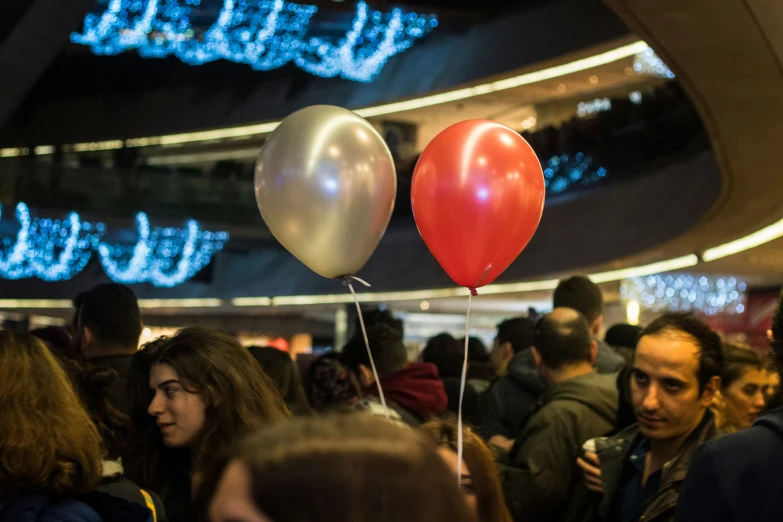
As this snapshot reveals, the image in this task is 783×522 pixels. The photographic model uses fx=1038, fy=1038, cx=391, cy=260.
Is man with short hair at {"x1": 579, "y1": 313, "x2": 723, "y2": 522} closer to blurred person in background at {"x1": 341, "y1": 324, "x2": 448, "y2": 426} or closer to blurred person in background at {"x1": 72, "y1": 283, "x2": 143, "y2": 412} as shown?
blurred person in background at {"x1": 341, "y1": 324, "x2": 448, "y2": 426}

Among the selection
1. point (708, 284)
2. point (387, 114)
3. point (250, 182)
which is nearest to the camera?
point (708, 284)

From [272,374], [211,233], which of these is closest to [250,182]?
[211,233]

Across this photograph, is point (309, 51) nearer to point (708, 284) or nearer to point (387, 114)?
point (387, 114)

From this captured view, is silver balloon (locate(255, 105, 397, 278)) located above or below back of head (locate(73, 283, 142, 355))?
above

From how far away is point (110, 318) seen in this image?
14.0 feet

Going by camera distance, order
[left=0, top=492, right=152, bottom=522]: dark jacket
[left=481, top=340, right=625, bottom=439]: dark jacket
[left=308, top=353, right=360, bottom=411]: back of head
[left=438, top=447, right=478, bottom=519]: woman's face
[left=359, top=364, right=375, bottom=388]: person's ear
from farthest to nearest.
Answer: [left=308, top=353, right=360, bottom=411]: back of head → [left=481, top=340, right=625, bottom=439]: dark jacket → [left=359, top=364, right=375, bottom=388]: person's ear → [left=0, top=492, right=152, bottom=522]: dark jacket → [left=438, top=447, right=478, bottom=519]: woman's face

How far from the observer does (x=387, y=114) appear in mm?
23625

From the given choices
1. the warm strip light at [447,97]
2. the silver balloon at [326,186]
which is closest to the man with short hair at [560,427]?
the silver balloon at [326,186]

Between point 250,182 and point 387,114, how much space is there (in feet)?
14.5

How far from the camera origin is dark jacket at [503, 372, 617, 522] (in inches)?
142

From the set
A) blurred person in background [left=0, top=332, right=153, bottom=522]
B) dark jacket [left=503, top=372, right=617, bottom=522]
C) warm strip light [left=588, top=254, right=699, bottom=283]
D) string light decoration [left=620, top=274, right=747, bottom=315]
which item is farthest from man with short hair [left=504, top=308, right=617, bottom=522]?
string light decoration [left=620, top=274, right=747, bottom=315]

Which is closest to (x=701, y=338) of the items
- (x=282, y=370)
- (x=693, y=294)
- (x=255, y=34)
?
(x=282, y=370)

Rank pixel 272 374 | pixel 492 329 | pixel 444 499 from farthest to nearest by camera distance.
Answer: pixel 492 329, pixel 272 374, pixel 444 499

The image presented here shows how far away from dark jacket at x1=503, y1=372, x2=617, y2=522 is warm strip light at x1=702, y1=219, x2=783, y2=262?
8377mm
